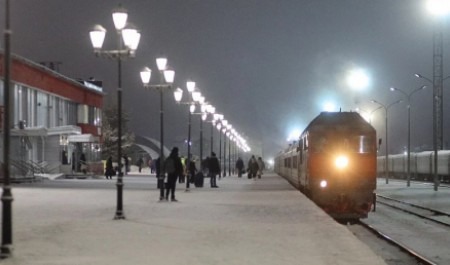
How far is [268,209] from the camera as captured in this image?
25234 millimetres

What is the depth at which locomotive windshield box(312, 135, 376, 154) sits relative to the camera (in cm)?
2822

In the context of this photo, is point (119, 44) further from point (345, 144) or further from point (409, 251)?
point (345, 144)

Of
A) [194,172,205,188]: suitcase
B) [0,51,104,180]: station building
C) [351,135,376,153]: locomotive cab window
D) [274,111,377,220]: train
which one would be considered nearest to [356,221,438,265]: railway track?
[274,111,377,220]: train

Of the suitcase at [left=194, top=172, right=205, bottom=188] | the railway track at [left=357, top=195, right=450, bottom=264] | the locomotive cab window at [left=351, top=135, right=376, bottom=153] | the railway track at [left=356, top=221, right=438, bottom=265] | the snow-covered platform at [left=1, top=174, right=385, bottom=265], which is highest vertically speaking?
the locomotive cab window at [left=351, top=135, right=376, bottom=153]

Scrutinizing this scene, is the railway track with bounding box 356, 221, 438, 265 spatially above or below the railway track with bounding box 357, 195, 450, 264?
above

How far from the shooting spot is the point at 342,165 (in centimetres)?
2775

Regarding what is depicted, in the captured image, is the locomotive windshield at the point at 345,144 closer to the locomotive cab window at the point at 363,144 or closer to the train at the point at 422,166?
the locomotive cab window at the point at 363,144

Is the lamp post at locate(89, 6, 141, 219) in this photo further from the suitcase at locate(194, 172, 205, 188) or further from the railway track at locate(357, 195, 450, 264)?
the suitcase at locate(194, 172, 205, 188)

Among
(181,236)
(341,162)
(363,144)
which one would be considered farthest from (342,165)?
(181,236)

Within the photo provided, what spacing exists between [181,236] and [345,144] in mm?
12941

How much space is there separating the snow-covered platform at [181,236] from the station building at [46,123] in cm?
2643

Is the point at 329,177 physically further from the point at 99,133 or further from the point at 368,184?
the point at 99,133

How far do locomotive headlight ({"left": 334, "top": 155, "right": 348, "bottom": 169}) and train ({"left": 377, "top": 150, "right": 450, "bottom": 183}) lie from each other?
124 feet

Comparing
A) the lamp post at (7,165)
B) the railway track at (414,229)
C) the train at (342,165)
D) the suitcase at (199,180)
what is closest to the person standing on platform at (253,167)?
the suitcase at (199,180)
